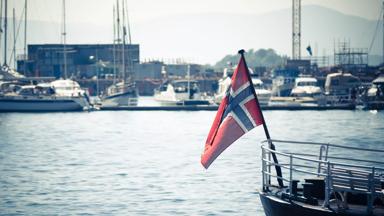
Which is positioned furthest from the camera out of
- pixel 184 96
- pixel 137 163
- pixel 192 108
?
pixel 184 96

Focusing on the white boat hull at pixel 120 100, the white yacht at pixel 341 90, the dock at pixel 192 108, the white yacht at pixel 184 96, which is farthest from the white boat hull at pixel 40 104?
the white yacht at pixel 341 90

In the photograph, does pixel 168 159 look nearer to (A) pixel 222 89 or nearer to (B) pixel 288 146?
(B) pixel 288 146

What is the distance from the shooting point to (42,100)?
123 meters

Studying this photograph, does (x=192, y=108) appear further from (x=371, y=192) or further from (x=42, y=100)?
(x=371, y=192)

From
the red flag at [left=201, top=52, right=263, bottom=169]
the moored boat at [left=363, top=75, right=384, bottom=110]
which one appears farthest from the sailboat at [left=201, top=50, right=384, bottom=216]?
the moored boat at [left=363, top=75, right=384, bottom=110]

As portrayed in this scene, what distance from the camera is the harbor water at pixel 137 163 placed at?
37.7 m

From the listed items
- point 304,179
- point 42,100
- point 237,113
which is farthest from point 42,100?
point 304,179

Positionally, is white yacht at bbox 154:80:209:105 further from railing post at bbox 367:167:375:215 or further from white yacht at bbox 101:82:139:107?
railing post at bbox 367:167:375:215

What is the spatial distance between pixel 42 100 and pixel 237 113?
99005mm

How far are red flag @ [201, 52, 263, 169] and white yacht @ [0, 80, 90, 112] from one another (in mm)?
97627

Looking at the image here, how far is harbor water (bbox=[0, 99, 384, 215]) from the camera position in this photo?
37.7m

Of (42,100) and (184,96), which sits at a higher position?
(184,96)

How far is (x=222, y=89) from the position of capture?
5310 inches

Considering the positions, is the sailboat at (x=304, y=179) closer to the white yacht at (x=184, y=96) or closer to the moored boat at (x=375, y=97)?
the moored boat at (x=375, y=97)
